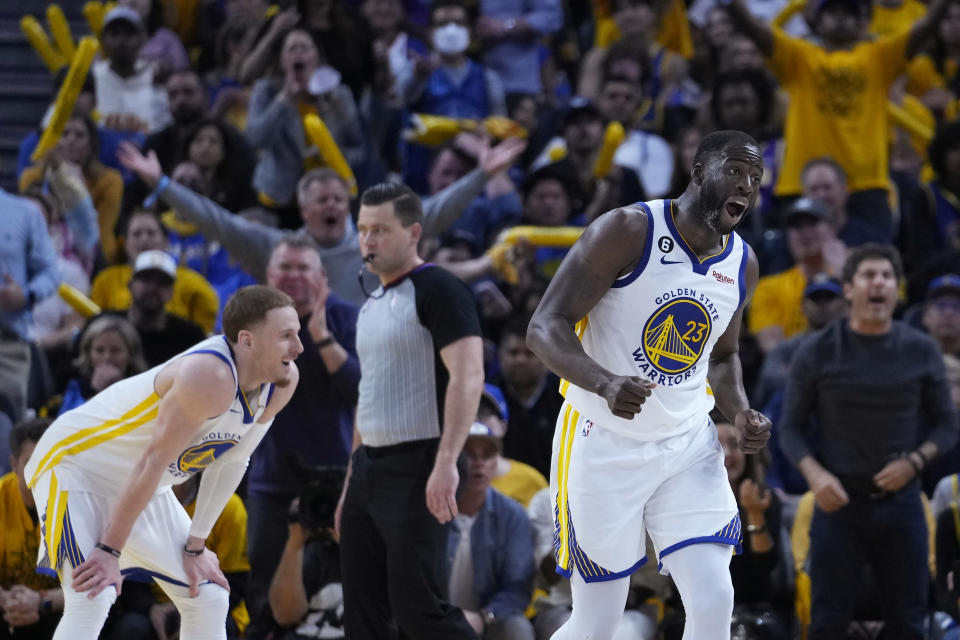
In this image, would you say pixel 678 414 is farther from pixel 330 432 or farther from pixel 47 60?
pixel 47 60

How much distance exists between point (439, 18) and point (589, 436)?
23.4ft

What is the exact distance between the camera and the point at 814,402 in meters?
6.62

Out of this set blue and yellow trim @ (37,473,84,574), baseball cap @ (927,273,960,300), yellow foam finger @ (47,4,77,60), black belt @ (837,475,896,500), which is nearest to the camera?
blue and yellow trim @ (37,473,84,574)

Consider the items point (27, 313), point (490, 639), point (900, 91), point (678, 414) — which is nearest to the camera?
point (678, 414)

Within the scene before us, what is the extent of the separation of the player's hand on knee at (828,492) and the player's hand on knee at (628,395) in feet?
9.02

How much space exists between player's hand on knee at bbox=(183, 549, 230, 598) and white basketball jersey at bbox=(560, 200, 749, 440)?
1.54 meters

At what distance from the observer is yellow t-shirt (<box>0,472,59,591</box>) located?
20.4ft

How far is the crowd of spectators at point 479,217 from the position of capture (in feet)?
20.7

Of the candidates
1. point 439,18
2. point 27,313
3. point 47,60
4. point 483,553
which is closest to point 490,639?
point 483,553

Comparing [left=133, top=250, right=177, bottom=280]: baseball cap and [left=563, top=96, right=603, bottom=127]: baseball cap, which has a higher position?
[left=563, top=96, right=603, bottom=127]: baseball cap

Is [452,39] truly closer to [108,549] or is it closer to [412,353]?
[412,353]

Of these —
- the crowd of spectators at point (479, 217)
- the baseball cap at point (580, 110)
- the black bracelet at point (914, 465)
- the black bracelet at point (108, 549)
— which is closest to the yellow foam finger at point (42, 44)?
the crowd of spectators at point (479, 217)

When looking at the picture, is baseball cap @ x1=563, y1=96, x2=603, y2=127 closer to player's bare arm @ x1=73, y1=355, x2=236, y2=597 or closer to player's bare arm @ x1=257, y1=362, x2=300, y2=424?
player's bare arm @ x1=257, y1=362, x2=300, y2=424

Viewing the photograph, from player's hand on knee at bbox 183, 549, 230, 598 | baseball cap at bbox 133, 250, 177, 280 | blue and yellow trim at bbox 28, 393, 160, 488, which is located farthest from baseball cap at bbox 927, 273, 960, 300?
blue and yellow trim at bbox 28, 393, 160, 488
